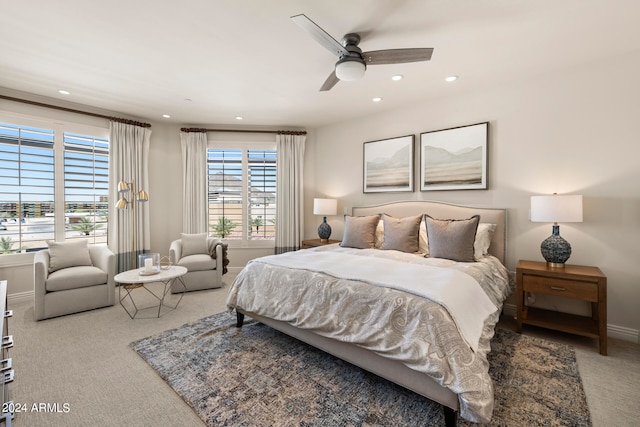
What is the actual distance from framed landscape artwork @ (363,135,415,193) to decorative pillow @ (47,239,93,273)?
4057mm

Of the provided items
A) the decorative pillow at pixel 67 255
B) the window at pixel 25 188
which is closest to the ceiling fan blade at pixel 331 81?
the decorative pillow at pixel 67 255

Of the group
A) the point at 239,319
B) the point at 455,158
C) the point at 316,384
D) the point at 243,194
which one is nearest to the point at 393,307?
the point at 316,384

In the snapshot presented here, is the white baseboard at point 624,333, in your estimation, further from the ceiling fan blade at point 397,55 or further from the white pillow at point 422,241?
the ceiling fan blade at point 397,55

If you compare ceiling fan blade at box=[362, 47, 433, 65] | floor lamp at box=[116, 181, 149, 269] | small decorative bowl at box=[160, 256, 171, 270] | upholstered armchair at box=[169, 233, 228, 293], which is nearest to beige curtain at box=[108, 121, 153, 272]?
floor lamp at box=[116, 181, 149, 269]

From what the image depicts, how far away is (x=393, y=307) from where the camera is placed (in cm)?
196

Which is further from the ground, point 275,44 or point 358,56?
point 275,44

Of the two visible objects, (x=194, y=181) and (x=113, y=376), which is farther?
(x=194, y=181)

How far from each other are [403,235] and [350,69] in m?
2.08

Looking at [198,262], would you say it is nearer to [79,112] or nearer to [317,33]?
[79,112]

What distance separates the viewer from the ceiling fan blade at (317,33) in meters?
1.91

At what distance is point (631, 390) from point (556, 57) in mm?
2916

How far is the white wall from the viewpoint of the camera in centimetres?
286

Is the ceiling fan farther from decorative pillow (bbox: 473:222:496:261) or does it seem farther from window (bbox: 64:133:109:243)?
window (bbox: 64:133:109:243)

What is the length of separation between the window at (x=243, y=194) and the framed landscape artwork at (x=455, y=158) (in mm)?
2785
